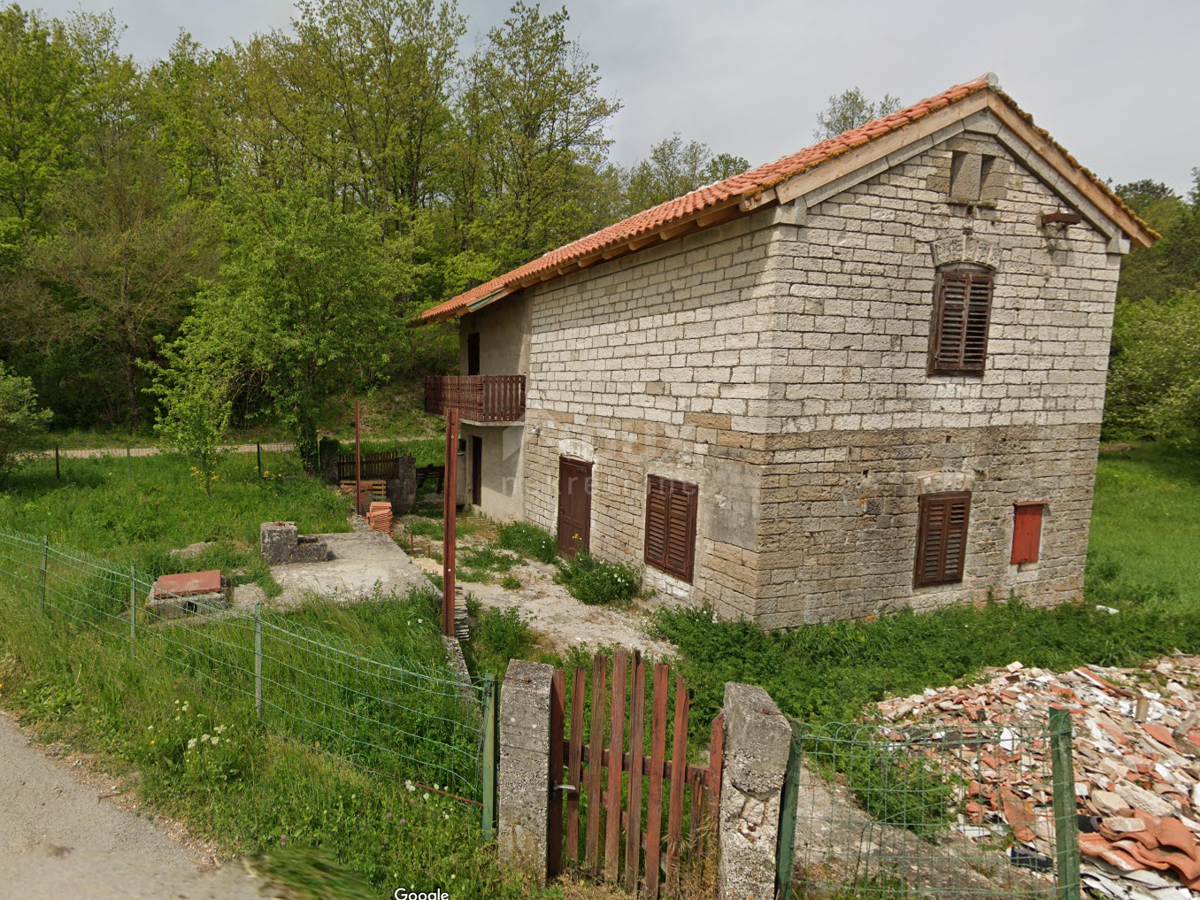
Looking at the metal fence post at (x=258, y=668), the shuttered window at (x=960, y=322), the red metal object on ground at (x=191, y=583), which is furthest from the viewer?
the shuttered window at (x=960, y=322)

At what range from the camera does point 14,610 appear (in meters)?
6.18

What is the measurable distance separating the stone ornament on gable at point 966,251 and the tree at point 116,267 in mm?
20818

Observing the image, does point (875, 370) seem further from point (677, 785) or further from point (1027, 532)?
point (677, 785)

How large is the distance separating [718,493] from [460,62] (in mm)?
25493

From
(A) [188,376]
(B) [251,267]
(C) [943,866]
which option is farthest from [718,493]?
(B) [251,267]

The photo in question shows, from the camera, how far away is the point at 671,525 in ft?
30.2

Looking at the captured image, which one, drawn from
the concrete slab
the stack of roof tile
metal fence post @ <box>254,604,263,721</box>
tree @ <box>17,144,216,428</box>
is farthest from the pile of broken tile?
tree @ <box>17,144,216,428</box>

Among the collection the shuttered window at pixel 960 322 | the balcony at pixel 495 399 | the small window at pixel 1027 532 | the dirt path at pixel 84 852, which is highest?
the shuttered window at pixel 960 322

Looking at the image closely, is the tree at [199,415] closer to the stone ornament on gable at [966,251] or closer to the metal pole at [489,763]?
the metal pole at [489,763]

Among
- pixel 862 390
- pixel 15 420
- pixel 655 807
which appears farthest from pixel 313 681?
pixel 15 420

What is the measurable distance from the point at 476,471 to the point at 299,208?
7.51m

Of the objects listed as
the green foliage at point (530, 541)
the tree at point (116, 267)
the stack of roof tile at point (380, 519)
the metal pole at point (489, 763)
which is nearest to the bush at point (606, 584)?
the green foliage at point (530, 541)

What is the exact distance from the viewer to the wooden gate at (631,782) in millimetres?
3479

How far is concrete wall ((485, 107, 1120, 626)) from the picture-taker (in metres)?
7.68
